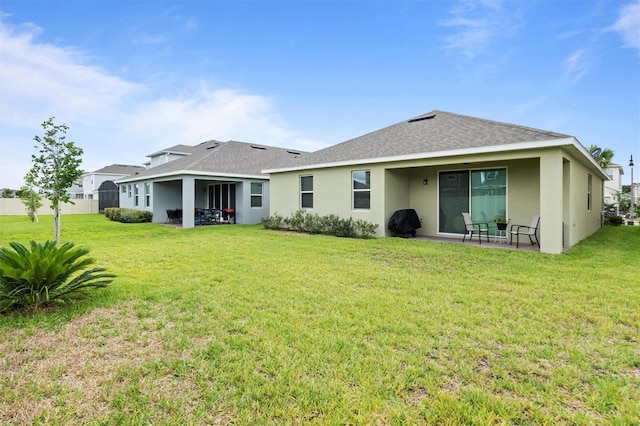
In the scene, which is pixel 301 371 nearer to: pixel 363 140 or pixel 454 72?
pixel 363 140

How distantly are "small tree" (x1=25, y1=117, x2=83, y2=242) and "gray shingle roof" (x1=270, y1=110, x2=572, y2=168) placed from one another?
26.2 ft

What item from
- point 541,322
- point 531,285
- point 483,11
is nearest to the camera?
point 541,322

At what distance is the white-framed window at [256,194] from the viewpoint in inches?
739

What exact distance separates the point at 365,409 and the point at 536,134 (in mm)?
9483

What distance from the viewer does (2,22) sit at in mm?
9461

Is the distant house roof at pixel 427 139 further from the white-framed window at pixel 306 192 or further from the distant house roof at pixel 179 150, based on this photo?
the distant house roof at pixel 179 150

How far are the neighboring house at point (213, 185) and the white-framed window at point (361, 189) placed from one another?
5.95m

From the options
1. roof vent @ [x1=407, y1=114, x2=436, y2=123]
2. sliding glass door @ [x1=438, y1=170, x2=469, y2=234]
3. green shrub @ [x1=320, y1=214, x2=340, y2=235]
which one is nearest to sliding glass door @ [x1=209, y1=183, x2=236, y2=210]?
green shrub @ [x1=320, y1=214, x2=340, y2=235]

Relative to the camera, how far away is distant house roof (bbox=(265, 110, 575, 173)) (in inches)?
380

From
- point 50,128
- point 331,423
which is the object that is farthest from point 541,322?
point 50,128

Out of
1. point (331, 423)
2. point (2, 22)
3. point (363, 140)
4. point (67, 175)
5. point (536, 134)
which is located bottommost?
point (331, 423)

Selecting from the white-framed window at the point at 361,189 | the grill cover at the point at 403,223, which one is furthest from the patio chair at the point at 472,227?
the white-framed window at the point at 361,189

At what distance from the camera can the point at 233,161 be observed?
1956 cm

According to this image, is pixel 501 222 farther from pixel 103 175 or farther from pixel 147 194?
pixel 103 175
